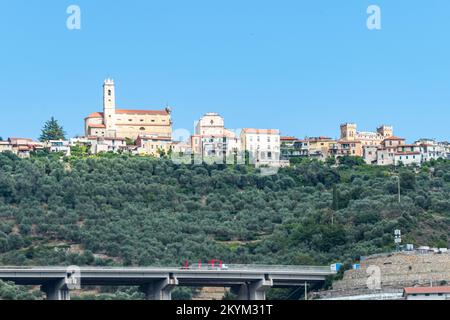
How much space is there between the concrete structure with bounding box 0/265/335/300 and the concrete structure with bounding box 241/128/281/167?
6001 centimetres

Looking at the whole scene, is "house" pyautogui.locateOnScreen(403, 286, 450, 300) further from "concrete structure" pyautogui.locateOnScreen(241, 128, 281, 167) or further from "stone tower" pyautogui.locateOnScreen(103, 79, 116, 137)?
"stone tower" pyautogui.locateOnScreen(103, 79, 116, 137)

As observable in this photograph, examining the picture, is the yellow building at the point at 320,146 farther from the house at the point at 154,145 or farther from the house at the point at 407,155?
the house at the point at 154,145

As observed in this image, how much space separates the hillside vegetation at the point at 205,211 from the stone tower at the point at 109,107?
2202 centimetres

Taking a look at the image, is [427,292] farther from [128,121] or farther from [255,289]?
[128,121]

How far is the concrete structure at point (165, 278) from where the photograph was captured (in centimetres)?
6494

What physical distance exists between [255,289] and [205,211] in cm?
3681

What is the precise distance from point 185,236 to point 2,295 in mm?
31303

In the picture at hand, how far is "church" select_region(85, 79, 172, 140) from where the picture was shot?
148m

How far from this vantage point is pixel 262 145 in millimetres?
138500

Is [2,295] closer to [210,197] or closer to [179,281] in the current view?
[179,281]

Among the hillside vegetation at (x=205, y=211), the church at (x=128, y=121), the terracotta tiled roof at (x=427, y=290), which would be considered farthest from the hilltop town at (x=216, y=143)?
the terracotta tiled roof at (x=427, y=290)

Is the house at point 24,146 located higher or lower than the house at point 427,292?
higher

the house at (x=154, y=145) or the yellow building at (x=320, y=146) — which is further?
the yellow building at (x=320, y=146)

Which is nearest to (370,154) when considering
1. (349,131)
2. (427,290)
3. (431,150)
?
(431,150)
